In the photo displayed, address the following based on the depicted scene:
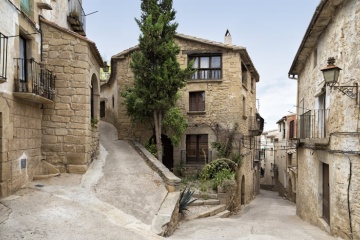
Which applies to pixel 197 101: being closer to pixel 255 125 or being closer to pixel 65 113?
pixel 255 125

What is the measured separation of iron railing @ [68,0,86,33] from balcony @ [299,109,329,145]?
9024mm

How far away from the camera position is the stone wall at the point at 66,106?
849cm

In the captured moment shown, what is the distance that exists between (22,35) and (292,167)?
19.8 m

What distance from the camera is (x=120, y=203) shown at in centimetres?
689

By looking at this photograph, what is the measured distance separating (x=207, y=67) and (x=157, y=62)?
4.45 metres

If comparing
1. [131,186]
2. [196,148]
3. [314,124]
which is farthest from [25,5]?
[196,148]

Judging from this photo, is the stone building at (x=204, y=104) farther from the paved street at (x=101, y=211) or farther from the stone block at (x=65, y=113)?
the stone block at (x=65, y=113)

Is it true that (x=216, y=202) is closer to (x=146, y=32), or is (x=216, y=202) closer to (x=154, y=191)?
(x=154, y=191)

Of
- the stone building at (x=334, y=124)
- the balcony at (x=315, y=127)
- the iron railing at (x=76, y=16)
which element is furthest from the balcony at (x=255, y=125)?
the iron railing at (x=76, y=16)

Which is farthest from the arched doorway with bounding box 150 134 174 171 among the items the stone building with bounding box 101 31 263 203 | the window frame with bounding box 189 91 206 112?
the window frame with bounding box 189 91 206 112

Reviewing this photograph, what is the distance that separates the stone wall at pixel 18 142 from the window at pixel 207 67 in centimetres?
981

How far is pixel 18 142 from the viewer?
22.7 feet

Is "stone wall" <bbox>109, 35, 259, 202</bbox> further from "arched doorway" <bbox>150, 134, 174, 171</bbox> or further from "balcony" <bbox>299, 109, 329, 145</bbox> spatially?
"balcony" <bbox>299, 109, 329, 145</bbox>

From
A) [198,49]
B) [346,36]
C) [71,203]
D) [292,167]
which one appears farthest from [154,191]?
[292,167]
